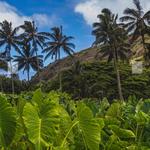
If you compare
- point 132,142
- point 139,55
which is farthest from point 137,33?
point 132,142

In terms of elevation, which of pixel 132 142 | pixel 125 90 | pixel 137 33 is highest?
pixel 137 33

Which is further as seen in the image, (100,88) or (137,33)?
(100,88)

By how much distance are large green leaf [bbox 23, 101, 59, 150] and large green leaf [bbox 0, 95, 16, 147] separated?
19 centimetres

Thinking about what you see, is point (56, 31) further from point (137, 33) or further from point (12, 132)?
point (12, 132)

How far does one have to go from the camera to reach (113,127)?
304 inches

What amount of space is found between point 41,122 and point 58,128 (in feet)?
1.83

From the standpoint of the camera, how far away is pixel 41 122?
6551 mm

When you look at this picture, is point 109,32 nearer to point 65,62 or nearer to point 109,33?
point 109,33

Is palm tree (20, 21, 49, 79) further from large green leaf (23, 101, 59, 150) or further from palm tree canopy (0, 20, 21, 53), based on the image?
large green leaf (23, 101, 59, 150)

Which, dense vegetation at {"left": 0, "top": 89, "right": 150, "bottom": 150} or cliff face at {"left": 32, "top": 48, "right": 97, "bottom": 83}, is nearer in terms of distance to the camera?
dense vegetation at {"left": 0, "top": 89, "right": 150, "bottom": 150}

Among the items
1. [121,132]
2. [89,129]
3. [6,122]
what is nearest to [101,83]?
[121,132]

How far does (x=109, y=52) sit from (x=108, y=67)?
18111mm

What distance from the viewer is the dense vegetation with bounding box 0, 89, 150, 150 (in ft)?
21.1

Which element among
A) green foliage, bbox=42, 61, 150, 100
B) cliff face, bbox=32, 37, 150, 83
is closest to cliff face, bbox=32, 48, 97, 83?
cliff face, bbox=32, 37, 150, 83
